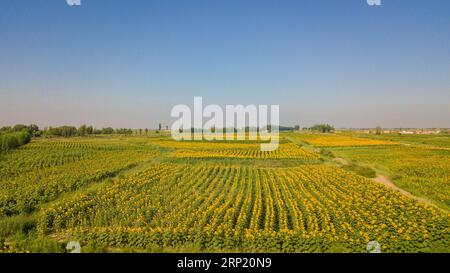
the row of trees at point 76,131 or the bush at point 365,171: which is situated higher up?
the row of trees at point 76,131

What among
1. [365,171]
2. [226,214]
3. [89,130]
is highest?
[89,130]

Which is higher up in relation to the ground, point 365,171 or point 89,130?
point 89,130

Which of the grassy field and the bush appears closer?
the grassy field

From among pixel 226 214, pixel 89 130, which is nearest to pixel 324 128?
pixel 89 130

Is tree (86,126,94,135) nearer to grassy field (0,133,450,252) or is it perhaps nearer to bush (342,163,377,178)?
grassy field (0,133,450,252)

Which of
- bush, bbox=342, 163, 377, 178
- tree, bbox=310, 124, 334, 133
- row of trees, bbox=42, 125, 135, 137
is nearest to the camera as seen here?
bush, bbox=342, 163, 377, 178

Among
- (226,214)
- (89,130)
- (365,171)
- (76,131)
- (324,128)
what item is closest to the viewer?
(226,214)

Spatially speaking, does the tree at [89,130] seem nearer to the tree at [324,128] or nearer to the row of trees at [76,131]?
the row of trees at [76,131]

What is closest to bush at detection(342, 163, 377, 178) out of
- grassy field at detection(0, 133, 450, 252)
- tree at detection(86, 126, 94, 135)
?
grassy field at detection(0, 133, 450, 252)

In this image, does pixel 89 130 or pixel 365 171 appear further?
pixel 89 130

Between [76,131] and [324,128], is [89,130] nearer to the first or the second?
[76,131]

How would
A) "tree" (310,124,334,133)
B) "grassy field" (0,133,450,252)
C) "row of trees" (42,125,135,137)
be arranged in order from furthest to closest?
"tree" (310,124,334,133) < "row of trees" (42,125,135,137) < "grassy field" (0,133,450,252)

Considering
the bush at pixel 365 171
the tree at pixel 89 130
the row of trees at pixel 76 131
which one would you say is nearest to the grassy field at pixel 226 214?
the bush at pixel 365 171
